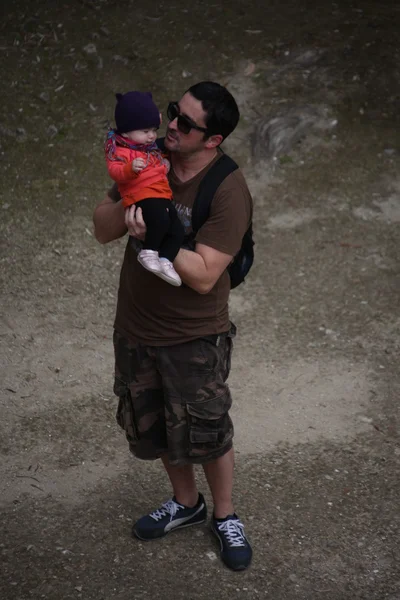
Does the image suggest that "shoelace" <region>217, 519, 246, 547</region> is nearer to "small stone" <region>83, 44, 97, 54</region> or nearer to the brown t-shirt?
the brown t-shirt

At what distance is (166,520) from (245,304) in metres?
2.54

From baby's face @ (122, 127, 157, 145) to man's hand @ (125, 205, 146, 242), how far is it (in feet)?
0.81

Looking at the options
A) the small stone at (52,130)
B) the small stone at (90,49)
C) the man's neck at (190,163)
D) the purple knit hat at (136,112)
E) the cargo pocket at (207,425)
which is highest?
the purple knit hat at (136,112)

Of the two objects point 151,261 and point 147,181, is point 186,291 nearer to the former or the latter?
point 151,261

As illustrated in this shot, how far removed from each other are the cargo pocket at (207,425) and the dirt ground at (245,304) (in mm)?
619

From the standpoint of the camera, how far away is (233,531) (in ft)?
11.5

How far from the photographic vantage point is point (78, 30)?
8.50 meters

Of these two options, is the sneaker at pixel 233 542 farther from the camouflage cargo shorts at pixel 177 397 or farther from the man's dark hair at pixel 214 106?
the man's dark hair at pixel 214 106

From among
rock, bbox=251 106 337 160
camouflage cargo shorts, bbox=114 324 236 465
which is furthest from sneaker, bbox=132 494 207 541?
rock, bbox=251 106 337 160

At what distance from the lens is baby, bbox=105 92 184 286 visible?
2.81m

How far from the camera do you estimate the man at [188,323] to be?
2.91 meters

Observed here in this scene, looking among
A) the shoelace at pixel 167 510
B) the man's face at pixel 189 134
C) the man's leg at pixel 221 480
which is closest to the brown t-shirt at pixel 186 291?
the man's face at pixel 189 134

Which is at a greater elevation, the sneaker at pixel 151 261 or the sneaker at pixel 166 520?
the sneaker at pixel 151 261

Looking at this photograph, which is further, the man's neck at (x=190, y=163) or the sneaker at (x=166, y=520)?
the sneaker at (x=166, y=520)
